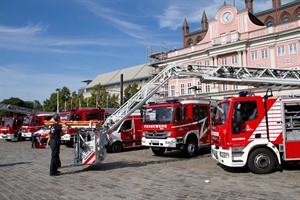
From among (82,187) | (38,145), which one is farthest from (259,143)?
(38,145)

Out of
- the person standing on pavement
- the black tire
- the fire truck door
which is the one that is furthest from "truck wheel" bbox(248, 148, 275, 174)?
the black tire

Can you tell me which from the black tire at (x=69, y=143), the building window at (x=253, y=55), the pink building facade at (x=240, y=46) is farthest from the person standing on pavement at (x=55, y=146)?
the building window at (x=253, y=55)

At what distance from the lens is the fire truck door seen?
18234 millimetres

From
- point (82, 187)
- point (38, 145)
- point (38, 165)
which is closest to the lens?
point (82, 187)

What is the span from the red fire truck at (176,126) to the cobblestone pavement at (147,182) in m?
2.13

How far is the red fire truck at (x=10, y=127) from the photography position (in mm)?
28719

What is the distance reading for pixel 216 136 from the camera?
1086 cm

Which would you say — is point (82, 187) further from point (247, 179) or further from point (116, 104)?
point (116, 104)

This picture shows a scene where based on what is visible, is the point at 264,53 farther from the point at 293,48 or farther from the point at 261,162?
the point at 261,162

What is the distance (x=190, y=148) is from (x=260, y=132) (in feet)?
17.2

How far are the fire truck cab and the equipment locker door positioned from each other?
10.2m

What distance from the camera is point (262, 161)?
9906 millimetres

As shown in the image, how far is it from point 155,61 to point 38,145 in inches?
1571

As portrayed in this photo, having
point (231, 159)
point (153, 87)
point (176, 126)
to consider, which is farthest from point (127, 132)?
point (231, 159)
